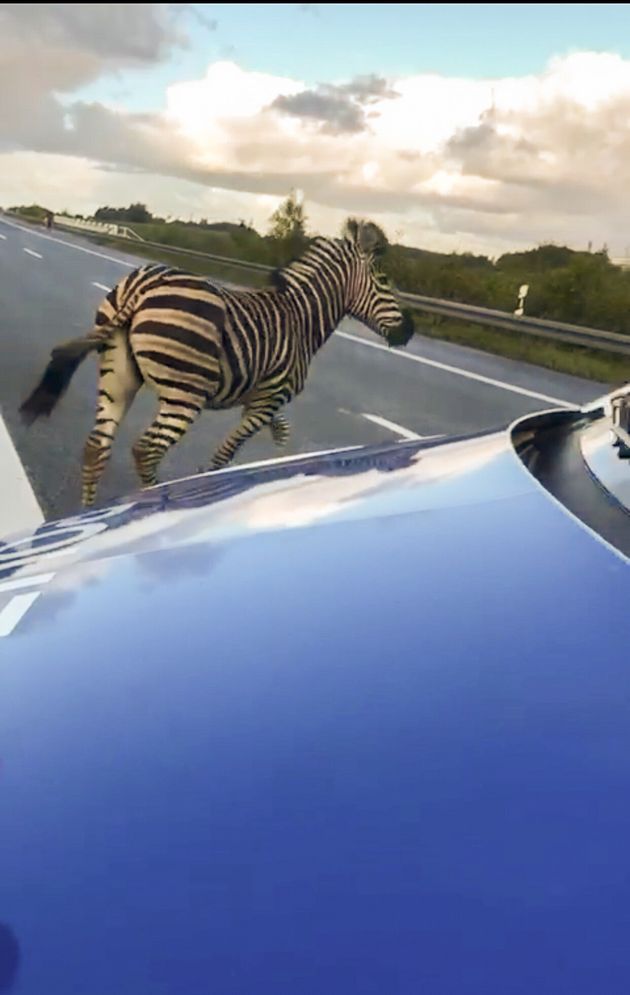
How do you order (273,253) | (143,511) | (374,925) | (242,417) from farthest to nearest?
(273,253) → (242,417) → (143,511) → (374,925)

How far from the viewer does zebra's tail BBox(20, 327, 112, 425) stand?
18.6ft

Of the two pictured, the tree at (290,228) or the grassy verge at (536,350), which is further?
the grassy verge at (536,350)

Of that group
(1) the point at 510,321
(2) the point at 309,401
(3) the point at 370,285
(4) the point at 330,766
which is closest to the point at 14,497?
(3) the point at 370,285

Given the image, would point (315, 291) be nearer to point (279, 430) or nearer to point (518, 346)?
point (279, 430)

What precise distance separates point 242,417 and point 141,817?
523 cm

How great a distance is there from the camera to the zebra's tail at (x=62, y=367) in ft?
18.6

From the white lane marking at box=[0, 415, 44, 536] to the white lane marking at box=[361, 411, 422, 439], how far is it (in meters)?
2.86

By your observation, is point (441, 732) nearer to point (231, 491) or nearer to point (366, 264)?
point (231, 491)

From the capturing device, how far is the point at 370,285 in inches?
258

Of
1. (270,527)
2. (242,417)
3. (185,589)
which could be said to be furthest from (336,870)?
(242,417)

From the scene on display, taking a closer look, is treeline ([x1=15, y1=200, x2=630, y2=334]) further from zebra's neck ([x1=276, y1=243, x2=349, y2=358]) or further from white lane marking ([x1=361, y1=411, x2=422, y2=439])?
zebra's neck ([x1=276, y1=243, x2=349, y2=358])

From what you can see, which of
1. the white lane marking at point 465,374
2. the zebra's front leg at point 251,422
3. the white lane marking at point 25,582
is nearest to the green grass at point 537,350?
the white lane marking at point 465,374

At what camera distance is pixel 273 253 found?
7941 millimetres

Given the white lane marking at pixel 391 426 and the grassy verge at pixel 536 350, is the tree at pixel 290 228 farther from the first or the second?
the grassy verge at pixel 536 350
